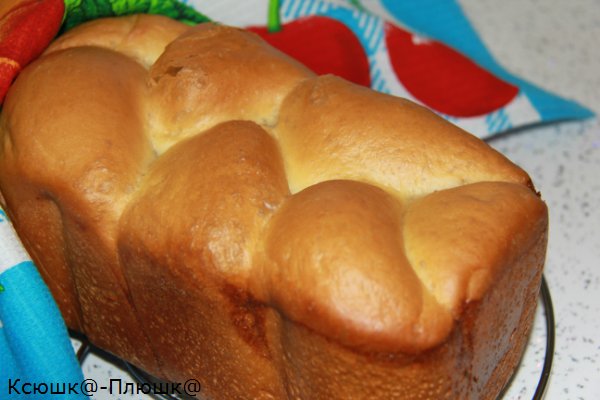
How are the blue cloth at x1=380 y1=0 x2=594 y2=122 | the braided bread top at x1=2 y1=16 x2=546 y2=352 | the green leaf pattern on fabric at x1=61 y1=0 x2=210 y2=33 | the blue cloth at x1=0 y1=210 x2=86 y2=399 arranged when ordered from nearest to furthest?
the braided bread top at x1=2 y1=16 x2=546 y2=352 → the blue cloth at x1=0 y1=210 x2=86 y2=399 → the green leaf pattern on fabric at x1=61 y1=0 x2=210 y2=33 → the blue cloth at x1=380 y1=0 x2=594 y2=122

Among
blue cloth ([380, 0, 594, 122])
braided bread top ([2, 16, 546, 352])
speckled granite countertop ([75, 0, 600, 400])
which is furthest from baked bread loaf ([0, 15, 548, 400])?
blue cloth ([380, 0, 594, 122])

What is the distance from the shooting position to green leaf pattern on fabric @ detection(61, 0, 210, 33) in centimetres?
93

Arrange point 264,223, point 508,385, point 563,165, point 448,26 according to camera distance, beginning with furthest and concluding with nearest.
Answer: point 448,26 → point 563,165 → point 508,385 → point 264,223

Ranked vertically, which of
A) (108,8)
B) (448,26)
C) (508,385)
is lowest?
(508,385)

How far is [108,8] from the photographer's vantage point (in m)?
0.94

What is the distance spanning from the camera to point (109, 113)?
0.80m

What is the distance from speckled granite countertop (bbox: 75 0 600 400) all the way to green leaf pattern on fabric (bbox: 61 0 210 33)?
1.38ft

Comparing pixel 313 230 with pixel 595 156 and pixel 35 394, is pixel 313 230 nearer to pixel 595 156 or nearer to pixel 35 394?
pixel 35 394

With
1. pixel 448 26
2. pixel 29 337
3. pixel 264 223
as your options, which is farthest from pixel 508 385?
pixel 448 26

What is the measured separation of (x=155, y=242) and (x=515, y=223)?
0.33 m

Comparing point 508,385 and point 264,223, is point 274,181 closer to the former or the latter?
point 264,223

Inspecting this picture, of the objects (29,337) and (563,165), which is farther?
(563,165)

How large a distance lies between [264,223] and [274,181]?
0.15ft

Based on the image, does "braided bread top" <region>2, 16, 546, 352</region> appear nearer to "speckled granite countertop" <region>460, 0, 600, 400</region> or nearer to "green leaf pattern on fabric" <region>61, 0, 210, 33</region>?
"green leaf pattern on fabric" <region>61, 0, 210, 33</region>
